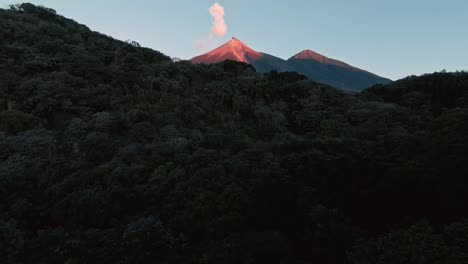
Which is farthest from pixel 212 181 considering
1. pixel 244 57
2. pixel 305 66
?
pixel 305 66

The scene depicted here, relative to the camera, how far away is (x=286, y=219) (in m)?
10.2

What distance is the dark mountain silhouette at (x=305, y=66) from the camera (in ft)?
235

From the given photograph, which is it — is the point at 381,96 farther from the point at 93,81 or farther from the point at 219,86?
the point at 93,81

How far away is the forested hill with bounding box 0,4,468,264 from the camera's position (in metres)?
8.85

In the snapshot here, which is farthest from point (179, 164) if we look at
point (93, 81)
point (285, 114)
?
point (93, 81)

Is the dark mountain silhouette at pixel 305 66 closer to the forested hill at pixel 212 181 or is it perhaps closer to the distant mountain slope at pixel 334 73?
the distant mountain slope at pixel 334 73

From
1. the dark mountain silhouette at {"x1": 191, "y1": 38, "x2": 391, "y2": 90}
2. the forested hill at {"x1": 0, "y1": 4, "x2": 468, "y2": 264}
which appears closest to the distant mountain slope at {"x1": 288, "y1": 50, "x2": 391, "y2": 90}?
the dark mountain silhouette at {"x1": 191, "y1": 38, "x2": 391, "y2": 90}

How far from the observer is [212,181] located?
12039mm

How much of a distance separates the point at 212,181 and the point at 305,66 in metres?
71.8

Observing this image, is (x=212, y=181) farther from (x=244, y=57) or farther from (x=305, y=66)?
(x=305, y=66)

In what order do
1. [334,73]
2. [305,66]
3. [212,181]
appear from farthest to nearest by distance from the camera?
[305,66], [334,73], [212,181]

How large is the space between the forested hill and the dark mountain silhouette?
49204 mm

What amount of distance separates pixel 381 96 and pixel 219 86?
→ 1307 cm

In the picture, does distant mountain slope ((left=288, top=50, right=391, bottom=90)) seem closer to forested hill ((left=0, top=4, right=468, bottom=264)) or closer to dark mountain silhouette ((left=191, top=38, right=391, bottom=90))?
dark mountain silhouette ((left=191, top=38, right=391, bottom=90))
